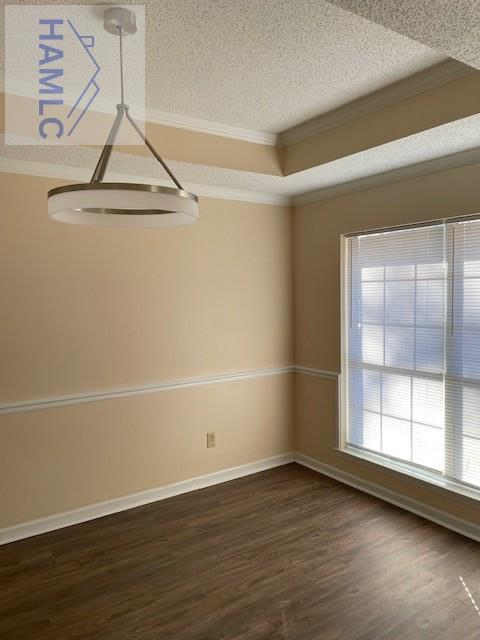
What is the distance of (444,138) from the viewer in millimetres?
2596

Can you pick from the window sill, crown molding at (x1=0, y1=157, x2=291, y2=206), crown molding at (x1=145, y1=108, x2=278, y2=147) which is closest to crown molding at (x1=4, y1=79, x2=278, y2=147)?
crown molding at (x1=145, y1=108, x2=278, y2=147)

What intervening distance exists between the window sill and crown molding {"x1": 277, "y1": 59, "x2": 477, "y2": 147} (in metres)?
2.46

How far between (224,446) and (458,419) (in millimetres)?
1855

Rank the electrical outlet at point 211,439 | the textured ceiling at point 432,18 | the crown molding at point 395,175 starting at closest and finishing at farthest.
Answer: the textured ceiling at point 432,18
the crown molding at point 395,175
the electrical outlet at point 211,439

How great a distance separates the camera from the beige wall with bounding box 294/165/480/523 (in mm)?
2959

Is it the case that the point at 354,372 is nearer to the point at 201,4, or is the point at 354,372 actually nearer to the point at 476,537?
the point at 476,537

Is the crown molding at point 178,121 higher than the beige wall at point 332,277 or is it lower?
higher

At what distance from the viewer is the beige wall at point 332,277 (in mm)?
2959

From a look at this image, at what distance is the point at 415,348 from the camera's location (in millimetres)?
3227

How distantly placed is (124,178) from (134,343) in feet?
3.98

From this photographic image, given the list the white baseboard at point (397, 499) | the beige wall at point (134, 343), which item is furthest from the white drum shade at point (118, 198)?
the white baseboard at point (397, 499)

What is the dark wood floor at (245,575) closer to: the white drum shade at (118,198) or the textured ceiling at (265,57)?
the white drum shade at (118,198)

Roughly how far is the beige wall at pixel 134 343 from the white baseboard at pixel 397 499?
1.20ft

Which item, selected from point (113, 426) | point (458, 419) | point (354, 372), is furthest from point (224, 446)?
point (458, 419)
